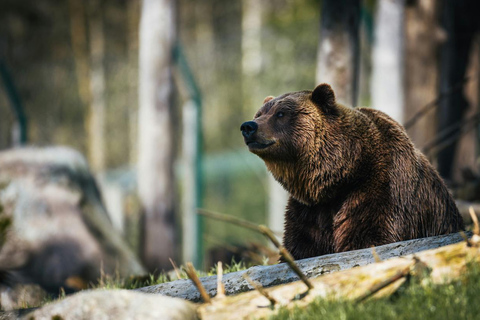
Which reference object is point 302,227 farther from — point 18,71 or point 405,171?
point 18,71

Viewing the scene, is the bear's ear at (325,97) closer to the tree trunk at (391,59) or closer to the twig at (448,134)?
the twig at (448,134)

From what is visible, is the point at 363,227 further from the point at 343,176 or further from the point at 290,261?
the point at 290,261

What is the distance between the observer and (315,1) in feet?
44.2

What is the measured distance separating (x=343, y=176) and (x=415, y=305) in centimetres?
134

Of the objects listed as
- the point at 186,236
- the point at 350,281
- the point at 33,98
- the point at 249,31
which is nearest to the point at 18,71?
the point at 33,98

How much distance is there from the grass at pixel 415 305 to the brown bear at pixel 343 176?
2.85 feet

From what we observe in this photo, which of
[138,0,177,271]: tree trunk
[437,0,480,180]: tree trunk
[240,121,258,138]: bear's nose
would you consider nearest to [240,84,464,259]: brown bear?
[240,121,258,138]: bear's nose

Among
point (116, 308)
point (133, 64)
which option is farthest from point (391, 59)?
point (133, 64)

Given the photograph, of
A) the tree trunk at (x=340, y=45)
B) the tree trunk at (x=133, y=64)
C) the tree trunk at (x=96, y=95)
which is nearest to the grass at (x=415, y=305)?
the tree trunk at (x=340, y=45)

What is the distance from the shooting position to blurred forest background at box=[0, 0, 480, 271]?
752 cm

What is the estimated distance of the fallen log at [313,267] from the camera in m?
3.21

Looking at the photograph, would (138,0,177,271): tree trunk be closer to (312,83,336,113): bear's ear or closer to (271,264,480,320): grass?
(312,83,336,113): bear's ear

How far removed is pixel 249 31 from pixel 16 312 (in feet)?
47.4

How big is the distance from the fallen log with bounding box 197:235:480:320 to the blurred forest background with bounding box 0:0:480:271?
9.75 feet
